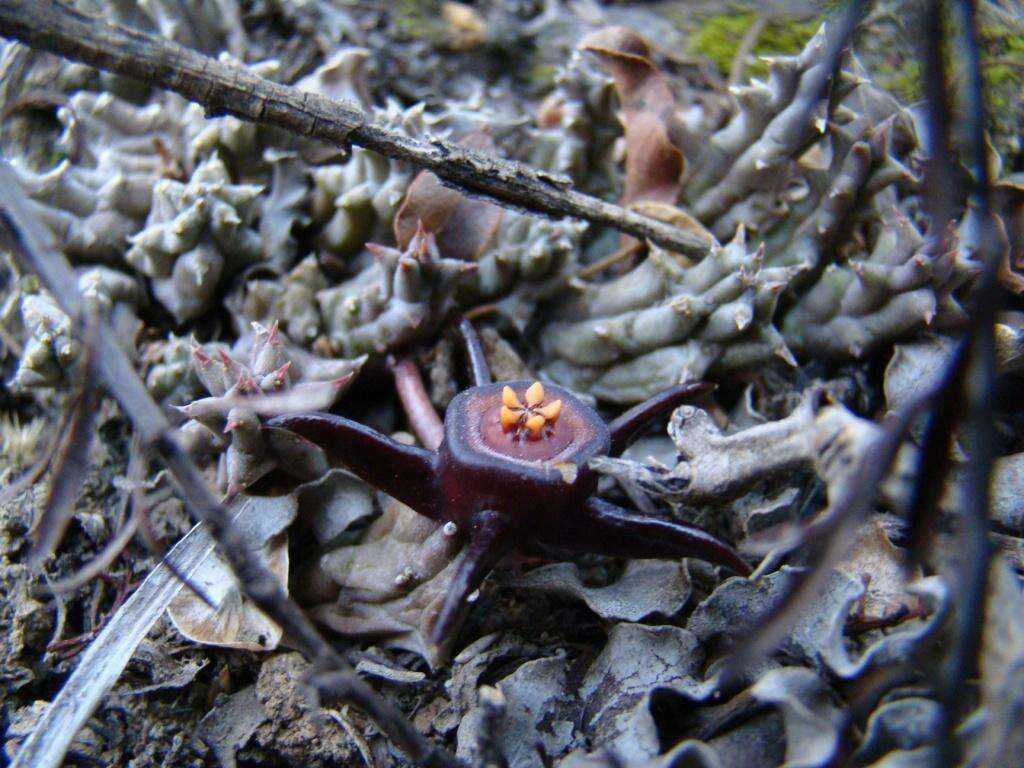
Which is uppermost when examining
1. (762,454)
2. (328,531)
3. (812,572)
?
(812,572)

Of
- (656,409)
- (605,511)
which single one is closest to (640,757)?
(605,511)

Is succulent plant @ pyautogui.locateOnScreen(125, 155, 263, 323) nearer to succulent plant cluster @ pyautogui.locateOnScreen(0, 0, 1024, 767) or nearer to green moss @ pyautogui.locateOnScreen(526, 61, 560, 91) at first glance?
succulent plant cluster @ pyautogui.locateOnScreen(0, 0, 1024, 767)

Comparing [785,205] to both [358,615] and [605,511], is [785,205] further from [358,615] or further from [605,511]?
[358,615]

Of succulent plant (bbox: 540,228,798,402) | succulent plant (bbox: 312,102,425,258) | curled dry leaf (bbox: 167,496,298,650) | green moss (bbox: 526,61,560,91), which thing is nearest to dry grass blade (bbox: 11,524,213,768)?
curled dry leaf (bbox: 167,496,298,650)

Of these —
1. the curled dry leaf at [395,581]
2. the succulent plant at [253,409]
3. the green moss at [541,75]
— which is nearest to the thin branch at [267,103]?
the succulent plant at [253,409]

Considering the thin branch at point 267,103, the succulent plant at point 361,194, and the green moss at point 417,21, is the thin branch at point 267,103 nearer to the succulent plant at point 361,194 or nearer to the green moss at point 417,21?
the succulent plant at point 361,194
